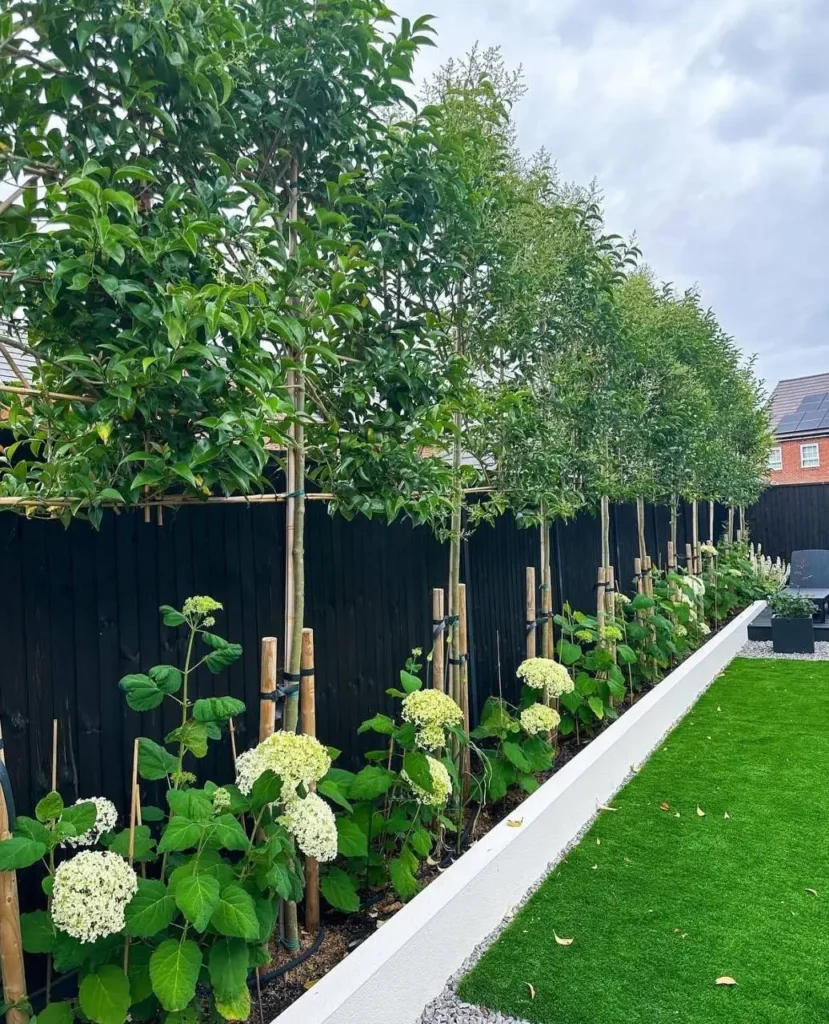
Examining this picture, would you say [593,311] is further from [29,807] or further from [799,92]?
[799,92]

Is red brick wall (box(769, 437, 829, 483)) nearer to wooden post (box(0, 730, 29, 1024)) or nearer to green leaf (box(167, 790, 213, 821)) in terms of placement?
green leaf (box(167, 790, 213, 821))

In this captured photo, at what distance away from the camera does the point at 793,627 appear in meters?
6.70

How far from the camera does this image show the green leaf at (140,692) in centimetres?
158

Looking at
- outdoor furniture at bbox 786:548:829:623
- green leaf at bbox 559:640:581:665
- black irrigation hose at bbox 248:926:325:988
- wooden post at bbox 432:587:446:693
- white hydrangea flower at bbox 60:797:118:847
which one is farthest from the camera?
outdoor furniture at bbox 786:548:829:623

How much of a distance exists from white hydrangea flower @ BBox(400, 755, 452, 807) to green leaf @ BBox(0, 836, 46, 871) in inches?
45.6

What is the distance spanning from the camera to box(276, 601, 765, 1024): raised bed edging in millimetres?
1742

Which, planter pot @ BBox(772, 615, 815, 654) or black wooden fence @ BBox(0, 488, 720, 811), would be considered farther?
planter pot @ BBox(772, 615, 815, 654)

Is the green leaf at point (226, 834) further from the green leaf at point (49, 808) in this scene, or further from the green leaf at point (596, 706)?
the green leaf at point (596, 706)

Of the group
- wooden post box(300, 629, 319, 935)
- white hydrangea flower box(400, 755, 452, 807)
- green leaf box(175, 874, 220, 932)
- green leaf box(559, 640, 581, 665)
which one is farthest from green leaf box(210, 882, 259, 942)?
green leaf box(559, 640, 581, 665)

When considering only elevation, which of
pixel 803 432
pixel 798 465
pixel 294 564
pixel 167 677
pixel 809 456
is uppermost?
pixel 803 432

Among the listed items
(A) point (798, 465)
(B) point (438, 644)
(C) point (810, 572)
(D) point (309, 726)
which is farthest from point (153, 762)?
(A) point (798, 465)

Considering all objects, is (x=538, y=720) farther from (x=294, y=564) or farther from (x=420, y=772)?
(x=294, y=564)

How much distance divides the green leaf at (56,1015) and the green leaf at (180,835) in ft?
1.21

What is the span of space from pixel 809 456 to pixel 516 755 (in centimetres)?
2203
